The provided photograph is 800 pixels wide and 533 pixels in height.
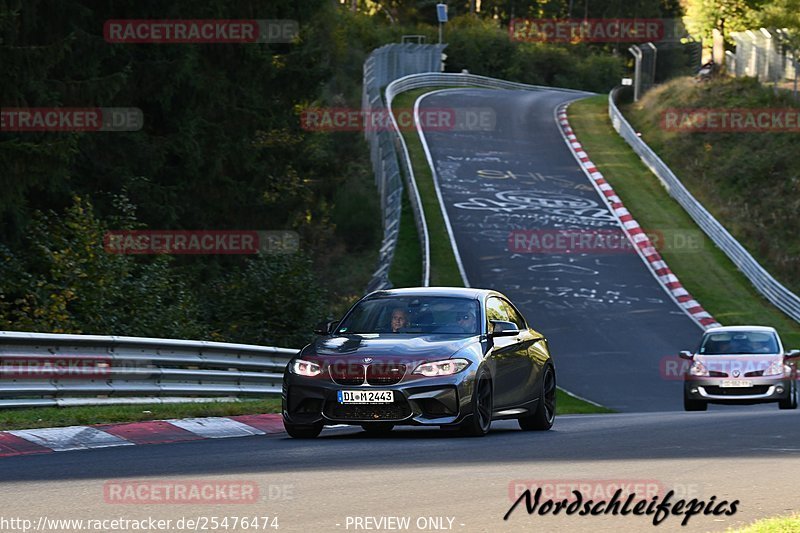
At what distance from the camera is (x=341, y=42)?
8269cm

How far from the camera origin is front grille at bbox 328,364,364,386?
42.8 ft

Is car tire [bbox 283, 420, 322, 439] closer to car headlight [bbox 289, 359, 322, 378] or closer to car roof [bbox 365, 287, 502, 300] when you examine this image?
car headlight [bbox 289, 359, 322, 378]

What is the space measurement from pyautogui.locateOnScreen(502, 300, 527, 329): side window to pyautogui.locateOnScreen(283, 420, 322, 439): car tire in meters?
2.85

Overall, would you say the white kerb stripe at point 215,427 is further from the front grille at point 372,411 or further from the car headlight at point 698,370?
the car headlight at point 698,370

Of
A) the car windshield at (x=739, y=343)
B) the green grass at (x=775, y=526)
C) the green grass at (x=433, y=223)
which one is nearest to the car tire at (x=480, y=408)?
the green grass at (x=775, y=526)

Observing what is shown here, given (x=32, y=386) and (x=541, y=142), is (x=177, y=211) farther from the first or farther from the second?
(x=541, y=142)

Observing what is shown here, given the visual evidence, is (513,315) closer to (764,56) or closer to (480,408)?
(480,408)

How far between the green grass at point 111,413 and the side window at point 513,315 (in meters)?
3.14

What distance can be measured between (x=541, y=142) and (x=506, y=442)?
4771cm

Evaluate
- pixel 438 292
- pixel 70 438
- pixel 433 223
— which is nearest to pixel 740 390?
pixel 438 292

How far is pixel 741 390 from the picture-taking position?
2322 cm

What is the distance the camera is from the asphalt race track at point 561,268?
2875 centimetres

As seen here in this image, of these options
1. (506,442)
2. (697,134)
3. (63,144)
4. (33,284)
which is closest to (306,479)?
(506,442)

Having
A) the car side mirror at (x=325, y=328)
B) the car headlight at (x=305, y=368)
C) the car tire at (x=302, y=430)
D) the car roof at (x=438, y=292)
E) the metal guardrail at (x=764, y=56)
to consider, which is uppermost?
the metal guardrail at (x=764, y=56)
